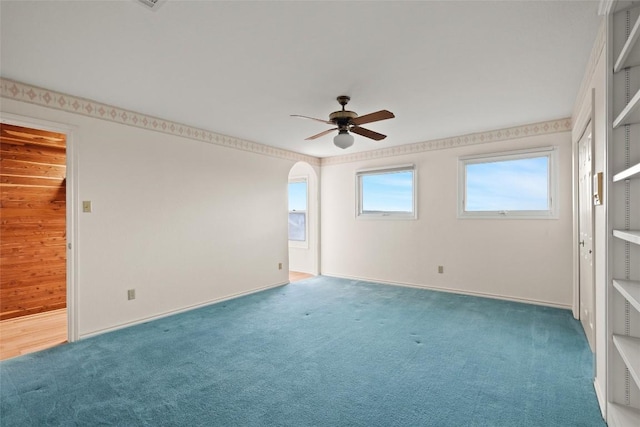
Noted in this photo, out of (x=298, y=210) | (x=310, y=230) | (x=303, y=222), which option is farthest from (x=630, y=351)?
(x=298, y=210)

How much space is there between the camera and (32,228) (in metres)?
4.23

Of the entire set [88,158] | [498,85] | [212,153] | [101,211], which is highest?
[498,85]

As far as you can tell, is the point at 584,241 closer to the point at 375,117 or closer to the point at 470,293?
the point at 470,293

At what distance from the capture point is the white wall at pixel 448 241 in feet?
13.7

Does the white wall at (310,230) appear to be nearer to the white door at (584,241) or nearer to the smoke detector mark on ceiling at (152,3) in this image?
the white door at (584,241)

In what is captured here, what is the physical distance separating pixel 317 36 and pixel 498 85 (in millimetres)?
1857

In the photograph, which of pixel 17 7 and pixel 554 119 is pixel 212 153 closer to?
pixel 17 7

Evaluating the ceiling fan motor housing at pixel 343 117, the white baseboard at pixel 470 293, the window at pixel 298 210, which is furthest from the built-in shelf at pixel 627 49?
the window at pixel 298 210

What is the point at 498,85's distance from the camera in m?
3.00

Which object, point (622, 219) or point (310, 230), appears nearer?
point (622, 219)

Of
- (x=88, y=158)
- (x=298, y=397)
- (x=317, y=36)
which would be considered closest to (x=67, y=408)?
(x=298, y=397)

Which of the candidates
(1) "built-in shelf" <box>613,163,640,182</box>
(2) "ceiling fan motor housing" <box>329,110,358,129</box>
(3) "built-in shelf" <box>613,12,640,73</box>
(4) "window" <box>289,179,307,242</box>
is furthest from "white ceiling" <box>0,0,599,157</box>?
(4) "window" <box>289,179,307,242</box>

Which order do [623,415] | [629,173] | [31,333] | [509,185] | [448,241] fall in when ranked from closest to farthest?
[629,173], [623,415], [31,333], [509,185], [448,241]

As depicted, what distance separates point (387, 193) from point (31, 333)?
16.6 ft
